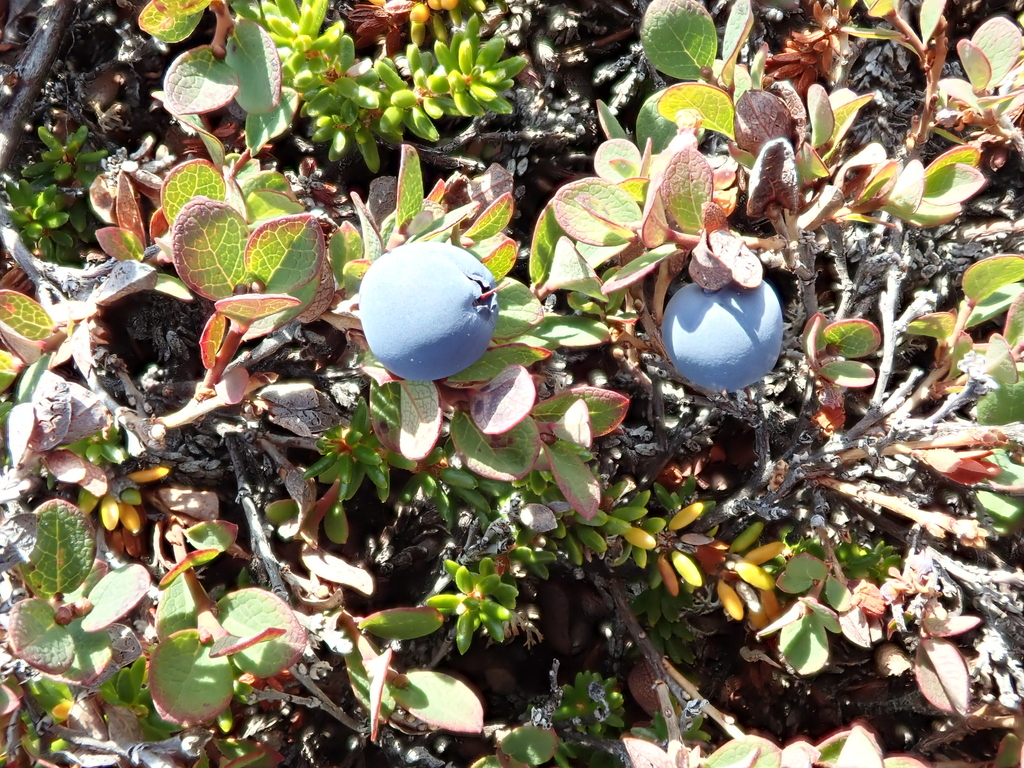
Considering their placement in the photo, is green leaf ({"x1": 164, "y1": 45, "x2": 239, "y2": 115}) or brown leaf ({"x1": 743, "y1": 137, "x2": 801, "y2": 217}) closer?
brown leaf ({"x1": 743, "y1": 137, "x2": 801, "y2": 217})

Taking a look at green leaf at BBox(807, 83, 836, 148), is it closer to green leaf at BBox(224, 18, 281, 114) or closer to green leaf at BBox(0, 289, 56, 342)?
green leaf at BBox(224, 18, 281, 114)

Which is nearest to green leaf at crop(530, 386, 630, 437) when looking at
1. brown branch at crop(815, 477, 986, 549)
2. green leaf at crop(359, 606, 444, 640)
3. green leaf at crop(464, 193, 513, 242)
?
green leaf at crop(464, 193, 513, 242)

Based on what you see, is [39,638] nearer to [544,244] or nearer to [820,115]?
[544,244]

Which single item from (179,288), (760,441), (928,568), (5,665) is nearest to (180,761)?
(5,665)

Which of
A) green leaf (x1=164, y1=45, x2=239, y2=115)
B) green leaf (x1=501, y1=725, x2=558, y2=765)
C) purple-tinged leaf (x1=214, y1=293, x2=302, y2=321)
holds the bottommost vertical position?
green leaf (x1=501, y1=725, x2=558, y2=765)

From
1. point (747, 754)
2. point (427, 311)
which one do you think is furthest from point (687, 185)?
point (747, 754)

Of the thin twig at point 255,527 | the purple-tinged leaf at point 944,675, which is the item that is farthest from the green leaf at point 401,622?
the purple-tinged leaf at point 944,675

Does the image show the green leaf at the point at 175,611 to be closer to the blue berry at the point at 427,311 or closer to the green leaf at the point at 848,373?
the blue berry at the point at 427,311
